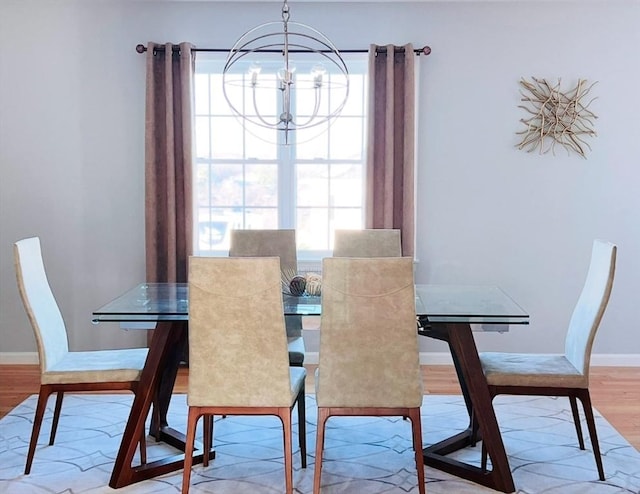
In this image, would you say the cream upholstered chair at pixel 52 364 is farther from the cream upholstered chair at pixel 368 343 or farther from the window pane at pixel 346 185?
the window pane at pixel 346 185

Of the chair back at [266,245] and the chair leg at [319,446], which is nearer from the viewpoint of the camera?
the chair leg at [319,446]

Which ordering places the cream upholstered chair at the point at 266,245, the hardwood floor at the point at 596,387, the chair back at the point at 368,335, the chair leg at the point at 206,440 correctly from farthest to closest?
the cream upholstered chair at the point at 266,245, the hardwood floor at the point at 596,387, the chair leg at the point at 206,440, the chair back at the point at 368,335

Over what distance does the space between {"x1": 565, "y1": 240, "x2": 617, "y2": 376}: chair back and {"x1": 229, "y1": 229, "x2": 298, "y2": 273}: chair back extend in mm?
1647

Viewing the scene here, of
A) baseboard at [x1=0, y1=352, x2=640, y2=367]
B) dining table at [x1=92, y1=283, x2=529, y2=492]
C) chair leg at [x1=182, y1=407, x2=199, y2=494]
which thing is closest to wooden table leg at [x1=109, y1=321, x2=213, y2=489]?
dining table at [x1=92, y1=283, x2=529, y2=492]

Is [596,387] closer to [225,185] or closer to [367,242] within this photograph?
[367,242]

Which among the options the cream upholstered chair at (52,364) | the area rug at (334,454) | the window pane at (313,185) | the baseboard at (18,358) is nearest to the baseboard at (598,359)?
→ the baseboard at (18,358)

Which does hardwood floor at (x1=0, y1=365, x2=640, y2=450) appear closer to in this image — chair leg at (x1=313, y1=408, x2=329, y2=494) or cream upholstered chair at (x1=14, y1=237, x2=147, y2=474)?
cream upholstered chair at (x1=14, y1=237, x2=147, y2=474)

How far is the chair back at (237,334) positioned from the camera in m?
2.40

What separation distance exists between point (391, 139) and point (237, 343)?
2.33m

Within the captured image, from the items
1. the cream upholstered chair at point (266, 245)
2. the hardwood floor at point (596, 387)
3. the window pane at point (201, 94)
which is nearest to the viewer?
the hardwood floor at point (596, 387)

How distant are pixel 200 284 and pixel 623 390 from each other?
3042 millimetres

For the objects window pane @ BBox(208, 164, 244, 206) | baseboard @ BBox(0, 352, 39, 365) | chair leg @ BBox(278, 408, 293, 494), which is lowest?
baseboard @ BBox(0, 352, 39, 365)

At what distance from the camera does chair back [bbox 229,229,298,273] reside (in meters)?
3.77

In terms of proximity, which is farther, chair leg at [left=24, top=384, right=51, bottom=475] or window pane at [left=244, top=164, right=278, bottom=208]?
window pane at [left=244, top=164, right=278, bottom=208]
